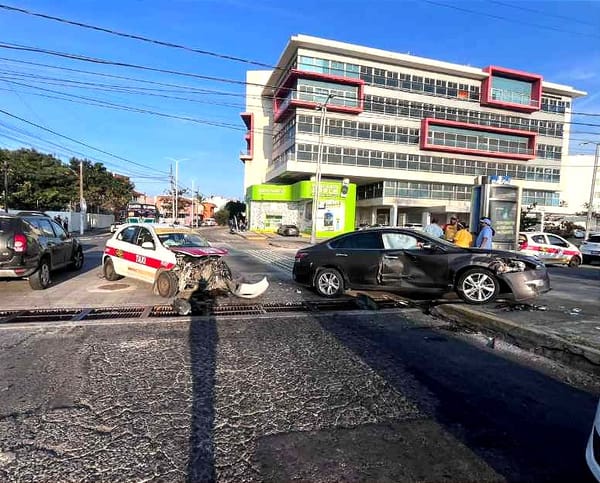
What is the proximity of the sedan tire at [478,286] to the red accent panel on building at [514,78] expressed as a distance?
56.6 meters

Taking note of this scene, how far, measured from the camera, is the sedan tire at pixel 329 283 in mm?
8766

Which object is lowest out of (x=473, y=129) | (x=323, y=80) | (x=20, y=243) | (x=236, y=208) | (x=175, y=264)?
(x=175, y=264)

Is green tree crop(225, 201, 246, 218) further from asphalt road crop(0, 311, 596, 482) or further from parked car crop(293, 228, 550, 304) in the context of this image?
asphalt road crop(0, 311, 596, 482)

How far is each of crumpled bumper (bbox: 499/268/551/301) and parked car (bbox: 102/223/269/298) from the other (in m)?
4.77

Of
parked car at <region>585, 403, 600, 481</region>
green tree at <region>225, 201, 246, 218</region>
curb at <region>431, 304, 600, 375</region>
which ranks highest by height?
green tree at <region>225, 201, 246, 218</region>

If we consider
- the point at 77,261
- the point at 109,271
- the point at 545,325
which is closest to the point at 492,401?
the point at 545,325

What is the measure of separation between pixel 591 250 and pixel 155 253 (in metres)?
21.6

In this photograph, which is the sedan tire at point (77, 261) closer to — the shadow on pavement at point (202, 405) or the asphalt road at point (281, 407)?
the asphalt road at point (281, 407)

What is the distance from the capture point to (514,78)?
5791 centimetres

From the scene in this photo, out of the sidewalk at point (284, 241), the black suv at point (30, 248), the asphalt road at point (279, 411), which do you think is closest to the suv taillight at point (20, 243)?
the black suv at point (30, 248)

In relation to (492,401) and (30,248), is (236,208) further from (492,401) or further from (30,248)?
(492,401)

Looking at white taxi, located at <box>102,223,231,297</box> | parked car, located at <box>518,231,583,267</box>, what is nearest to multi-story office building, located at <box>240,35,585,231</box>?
parked car, located at <box>518,231,583,267</box>

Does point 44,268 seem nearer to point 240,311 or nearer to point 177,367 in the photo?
point 240,311

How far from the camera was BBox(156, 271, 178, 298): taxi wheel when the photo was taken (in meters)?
8.24
